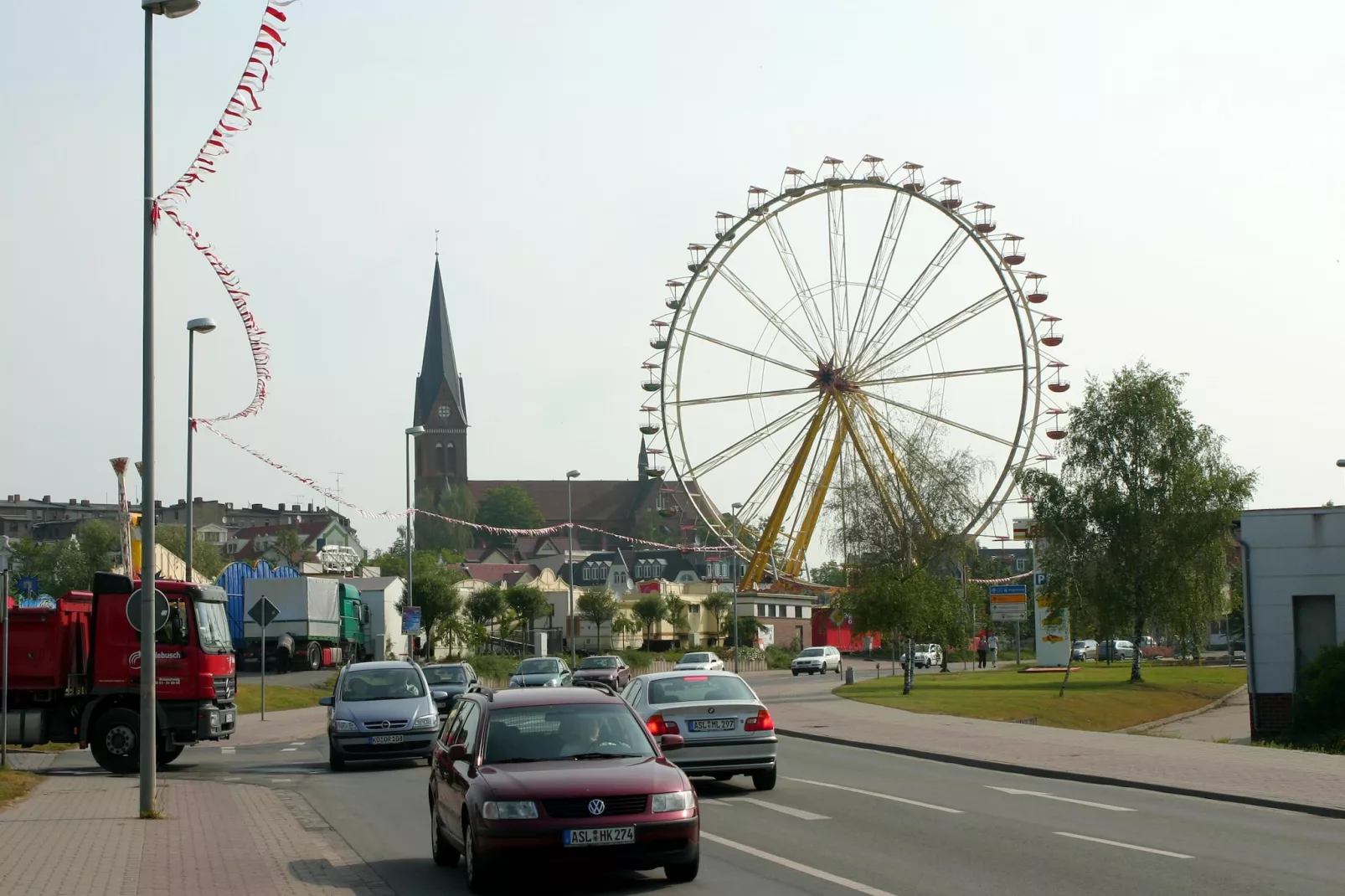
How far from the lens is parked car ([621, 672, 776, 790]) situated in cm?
1680

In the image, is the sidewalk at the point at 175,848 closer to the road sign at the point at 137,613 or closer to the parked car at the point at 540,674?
the road sign at the point at 137,613

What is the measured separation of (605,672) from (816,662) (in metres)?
24.4

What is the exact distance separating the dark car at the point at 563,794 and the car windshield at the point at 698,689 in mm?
6000

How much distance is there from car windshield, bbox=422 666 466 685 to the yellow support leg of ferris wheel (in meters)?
18.5

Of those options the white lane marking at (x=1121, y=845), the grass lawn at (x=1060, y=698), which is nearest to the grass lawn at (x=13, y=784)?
the white lane marking at (x=1121, y=845)

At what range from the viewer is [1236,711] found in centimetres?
4534

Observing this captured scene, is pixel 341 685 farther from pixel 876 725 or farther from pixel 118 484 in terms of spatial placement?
pixel 118 484

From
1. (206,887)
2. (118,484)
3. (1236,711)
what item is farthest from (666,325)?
(206,887)

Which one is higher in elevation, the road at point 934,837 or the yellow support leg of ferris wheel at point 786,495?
the yellow support leg of ferris wheel at point 786,495

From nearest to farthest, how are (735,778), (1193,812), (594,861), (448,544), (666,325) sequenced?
1. (594,861)
2. (1193,812)
3. (735,778)
4. (666,325)
5. (448,544)

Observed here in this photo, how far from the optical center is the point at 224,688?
23.1 meters

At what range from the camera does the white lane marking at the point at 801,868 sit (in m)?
10.2

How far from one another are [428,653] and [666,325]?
28.3m

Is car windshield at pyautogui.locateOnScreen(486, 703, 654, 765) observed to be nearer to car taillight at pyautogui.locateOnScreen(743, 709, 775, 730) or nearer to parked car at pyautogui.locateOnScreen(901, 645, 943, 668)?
car taillight at pyautogui.locateOnScreen(743, 709, 775, 730)
